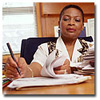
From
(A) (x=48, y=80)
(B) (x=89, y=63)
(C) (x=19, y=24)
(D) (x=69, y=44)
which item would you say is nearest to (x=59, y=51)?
(D) (x=69, y=44)

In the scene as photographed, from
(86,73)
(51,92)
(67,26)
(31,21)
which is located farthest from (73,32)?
(31,21)

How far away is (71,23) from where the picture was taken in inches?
28.5

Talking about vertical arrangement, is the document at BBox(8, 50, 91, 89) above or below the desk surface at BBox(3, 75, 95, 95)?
above

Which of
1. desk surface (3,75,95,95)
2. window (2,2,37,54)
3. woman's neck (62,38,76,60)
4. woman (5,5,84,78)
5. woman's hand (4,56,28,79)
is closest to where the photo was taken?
desk surface (3,75,95,95)

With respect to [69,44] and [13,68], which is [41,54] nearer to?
[69,44]

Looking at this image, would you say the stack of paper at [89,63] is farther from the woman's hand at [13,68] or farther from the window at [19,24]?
the window at [19,24]

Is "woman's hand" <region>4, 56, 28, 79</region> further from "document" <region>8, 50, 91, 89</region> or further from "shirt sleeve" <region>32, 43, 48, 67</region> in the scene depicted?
"shirt sleeve" <region>32, 43, 48, 67</region>

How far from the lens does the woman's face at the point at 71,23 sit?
0.72 metres

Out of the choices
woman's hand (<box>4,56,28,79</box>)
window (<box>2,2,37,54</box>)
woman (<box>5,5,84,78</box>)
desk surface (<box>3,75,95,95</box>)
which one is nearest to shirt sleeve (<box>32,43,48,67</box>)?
woman (<box>5,5,84,78</box>)

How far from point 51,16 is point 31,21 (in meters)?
0.42

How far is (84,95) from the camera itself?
1.04ft

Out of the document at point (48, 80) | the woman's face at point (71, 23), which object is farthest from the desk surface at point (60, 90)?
the woman's face at point (71, 23)

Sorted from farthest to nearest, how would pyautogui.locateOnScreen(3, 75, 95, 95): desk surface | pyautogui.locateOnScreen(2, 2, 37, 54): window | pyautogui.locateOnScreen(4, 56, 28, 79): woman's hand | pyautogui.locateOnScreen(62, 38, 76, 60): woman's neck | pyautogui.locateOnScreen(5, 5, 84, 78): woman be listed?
1. pyautogui.locateOnScreen(2, 2, 37, 54): window
2. pyautogui.locateOnScreen(62, 38, 76, 60): woman's neck
3. pyautogui.locateOnScreen(5, 5, 84, 78): woman
4. pyautogui.locateOnScreen(4, 56, 28, 79): woman's hand
5. pyautogui.locateOnScreen(3, 75, 95, 95): desk surface

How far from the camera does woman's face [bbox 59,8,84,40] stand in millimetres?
718
